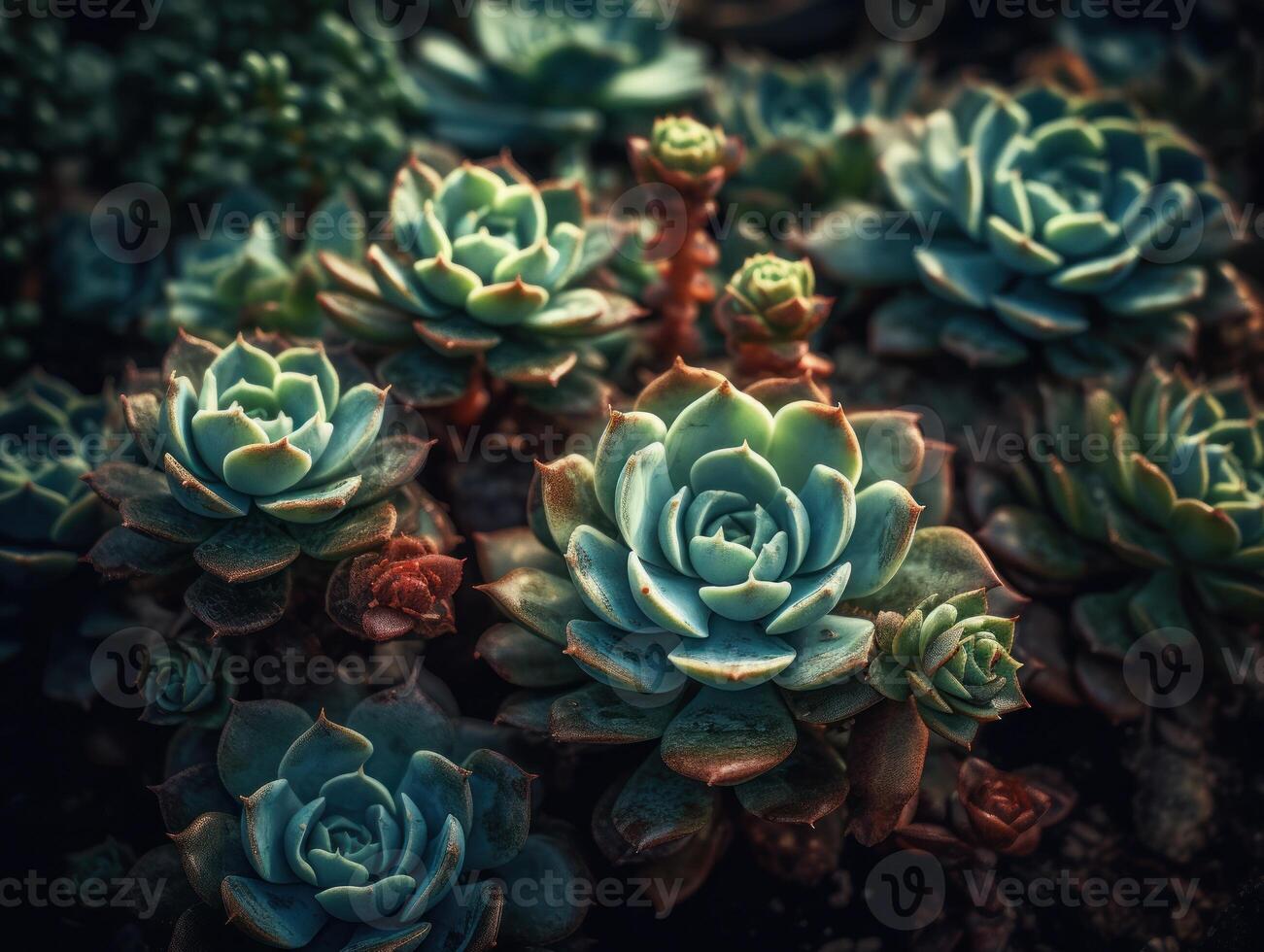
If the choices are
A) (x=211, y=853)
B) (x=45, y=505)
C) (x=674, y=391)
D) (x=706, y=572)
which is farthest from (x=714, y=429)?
(x=45, y=505)

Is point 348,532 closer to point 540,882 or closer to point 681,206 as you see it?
point 540,882

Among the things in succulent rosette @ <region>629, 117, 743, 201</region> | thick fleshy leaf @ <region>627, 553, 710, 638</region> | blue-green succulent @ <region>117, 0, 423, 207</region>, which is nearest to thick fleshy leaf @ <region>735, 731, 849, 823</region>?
thick fleshy leaf @ <region>627, 553, 710, 638</region>

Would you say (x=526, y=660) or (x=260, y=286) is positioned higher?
(x=260, y=286)

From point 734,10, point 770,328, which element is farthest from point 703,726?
point 734,10

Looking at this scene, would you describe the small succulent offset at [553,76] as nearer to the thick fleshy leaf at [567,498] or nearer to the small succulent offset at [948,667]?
the thick fleshy leaf at [567,498]

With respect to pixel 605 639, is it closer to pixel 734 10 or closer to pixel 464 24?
pixel 464 24

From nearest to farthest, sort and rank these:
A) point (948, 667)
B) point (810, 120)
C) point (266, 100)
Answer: point (948, 667) → point (266, 100) → point (810, 120)

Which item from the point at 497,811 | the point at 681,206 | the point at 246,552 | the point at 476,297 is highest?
the point at 681,206
